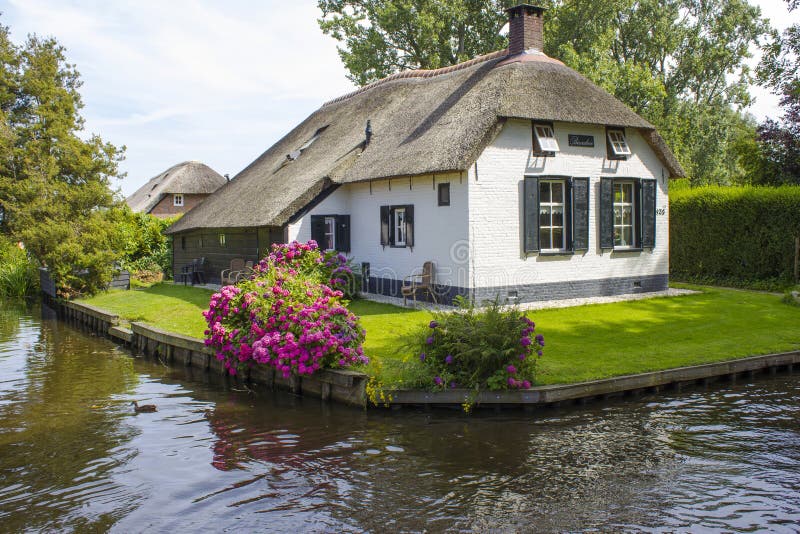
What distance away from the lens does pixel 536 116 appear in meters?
15.2

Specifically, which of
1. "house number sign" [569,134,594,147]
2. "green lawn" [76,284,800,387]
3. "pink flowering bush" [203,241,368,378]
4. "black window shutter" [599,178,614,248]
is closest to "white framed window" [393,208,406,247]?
"green lawn" [76,284,800,387]

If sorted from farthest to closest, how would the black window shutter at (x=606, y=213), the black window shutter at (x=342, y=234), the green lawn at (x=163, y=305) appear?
1. the black window shutter at (x=342, y=234)
2. the black window shutter at (x=606, y=213)
3. the green lawn at (x=163, y=305)

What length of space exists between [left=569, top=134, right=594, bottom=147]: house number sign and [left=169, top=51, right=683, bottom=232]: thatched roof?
0.50 m

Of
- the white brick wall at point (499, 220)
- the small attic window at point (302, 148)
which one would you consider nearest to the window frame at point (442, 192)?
the white brick wall at point (499, 220)

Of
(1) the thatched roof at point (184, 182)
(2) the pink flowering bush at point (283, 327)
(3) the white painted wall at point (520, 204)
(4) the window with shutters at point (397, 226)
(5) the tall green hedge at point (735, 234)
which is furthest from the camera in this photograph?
(1) the thatched roof at point (184, 182)

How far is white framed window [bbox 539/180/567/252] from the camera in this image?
15867mm

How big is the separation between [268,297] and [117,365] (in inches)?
187

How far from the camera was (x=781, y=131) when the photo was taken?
76.3 ft

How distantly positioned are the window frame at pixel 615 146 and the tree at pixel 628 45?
12435 mm

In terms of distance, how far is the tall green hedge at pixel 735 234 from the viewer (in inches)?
737

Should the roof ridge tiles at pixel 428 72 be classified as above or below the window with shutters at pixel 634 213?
above

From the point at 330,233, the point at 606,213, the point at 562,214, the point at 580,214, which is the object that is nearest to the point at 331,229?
the point at 330,233

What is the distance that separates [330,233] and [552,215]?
614 cm

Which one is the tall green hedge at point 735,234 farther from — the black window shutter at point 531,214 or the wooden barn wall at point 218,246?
the wooden barn wall at point 218,246
